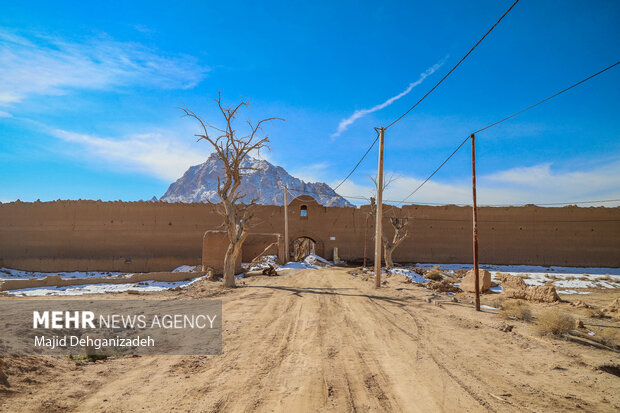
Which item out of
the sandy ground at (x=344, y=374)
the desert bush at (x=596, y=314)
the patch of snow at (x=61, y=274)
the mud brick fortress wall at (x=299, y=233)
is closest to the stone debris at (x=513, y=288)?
the desert bush at (x=596, y=314)

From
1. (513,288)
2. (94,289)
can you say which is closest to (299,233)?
(94,289)

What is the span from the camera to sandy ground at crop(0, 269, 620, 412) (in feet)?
12.0

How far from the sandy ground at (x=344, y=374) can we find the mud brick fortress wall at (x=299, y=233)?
2070cm

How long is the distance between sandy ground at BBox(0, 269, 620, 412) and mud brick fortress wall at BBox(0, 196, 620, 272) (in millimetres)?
20700

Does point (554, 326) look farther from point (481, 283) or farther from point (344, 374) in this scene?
point (481, 283)

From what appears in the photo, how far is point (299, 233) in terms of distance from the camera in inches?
1174

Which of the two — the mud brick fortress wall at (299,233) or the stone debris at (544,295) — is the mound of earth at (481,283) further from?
the mud brick fortress wall at (299,233)

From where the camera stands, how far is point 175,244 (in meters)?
26.2

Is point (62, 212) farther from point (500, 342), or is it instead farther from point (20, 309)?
point (500, 342)

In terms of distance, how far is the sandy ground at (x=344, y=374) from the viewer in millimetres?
3656

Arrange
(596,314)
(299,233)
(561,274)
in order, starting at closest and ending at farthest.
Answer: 1. (596,314)
2. (561,274)
3. (299,233)

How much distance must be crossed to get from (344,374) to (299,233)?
83.2 ft

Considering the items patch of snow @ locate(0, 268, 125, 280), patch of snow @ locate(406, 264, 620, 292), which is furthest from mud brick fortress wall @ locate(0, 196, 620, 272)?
patch of snow @ locate(406, 264, 620, 292)

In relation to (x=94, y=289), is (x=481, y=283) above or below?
above
